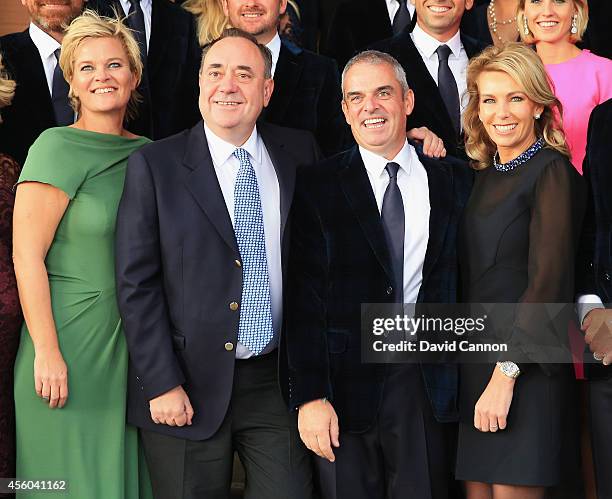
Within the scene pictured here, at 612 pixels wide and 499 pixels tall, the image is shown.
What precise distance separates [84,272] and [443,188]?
1241mm

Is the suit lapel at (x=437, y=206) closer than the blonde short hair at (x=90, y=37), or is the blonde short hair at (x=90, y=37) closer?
the suit lapel at (x=437, y=206)

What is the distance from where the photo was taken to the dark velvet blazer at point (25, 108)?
13.8ft

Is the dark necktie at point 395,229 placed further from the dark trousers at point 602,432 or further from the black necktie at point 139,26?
the black necktie at point 139,26

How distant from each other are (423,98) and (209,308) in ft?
4.26

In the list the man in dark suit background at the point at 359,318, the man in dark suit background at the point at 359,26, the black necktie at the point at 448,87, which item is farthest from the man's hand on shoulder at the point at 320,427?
the man in dark suit background at the point at 359,26

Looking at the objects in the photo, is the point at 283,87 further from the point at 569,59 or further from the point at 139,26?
the point at 569,59

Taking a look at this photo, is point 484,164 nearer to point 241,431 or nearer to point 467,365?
point 467,365

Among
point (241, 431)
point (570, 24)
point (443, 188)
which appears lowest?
point (241, 431)

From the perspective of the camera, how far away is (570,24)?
13.7 feet

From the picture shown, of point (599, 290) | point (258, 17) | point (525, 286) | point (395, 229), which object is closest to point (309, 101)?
point (258, 17)

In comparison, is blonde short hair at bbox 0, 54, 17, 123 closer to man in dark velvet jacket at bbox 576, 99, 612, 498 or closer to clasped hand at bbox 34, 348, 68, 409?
clasped hand at bbox 34, 348, 68, 409

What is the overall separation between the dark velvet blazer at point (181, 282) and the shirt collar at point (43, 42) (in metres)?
1.02

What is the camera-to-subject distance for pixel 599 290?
344cm

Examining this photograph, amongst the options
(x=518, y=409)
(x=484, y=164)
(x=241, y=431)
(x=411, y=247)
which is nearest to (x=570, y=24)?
(x=484, y=164)
